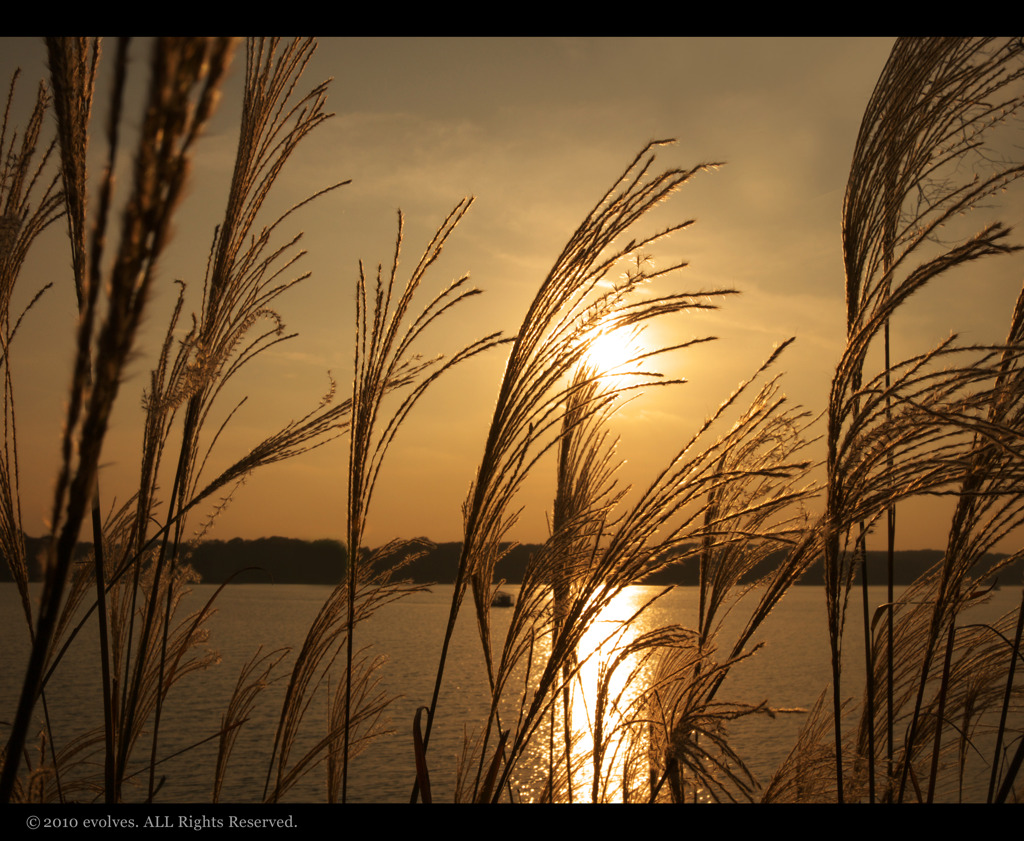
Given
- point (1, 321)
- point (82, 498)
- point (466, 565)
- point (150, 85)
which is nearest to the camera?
point (150, 85)

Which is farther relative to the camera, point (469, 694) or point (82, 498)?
point (469, 694)

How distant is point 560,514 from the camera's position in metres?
2.51

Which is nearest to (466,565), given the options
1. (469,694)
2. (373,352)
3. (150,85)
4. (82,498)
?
(373,352)

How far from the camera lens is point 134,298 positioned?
0.47 m

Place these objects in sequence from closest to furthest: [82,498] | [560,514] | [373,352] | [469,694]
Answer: [82,498]
[373,352]
[560,514]
[469,694]

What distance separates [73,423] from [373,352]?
1.03 meters
